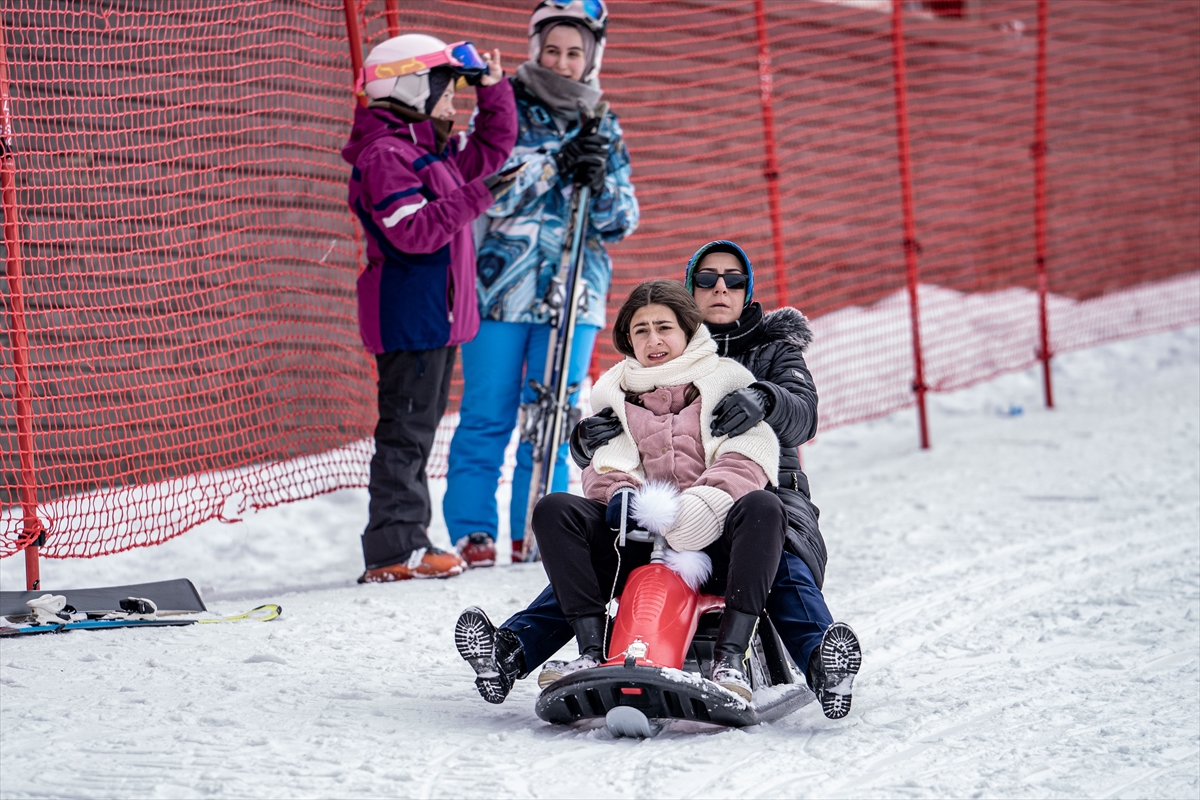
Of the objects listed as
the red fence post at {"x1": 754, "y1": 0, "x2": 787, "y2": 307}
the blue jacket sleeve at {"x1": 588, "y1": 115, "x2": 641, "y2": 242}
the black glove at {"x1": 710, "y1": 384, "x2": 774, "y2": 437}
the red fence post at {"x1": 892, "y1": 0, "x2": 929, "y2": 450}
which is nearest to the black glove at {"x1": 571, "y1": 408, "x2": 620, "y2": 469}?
the black glove at {"x1": 710, "y1": 384, "x2": 774, "y2": 437}

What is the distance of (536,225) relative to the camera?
16.3 ft

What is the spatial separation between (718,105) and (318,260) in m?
3.62

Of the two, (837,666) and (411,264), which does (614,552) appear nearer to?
(837,666)

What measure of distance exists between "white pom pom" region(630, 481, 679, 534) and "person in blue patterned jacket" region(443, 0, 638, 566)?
187 centimetres

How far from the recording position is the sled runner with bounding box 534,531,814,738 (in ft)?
8.93

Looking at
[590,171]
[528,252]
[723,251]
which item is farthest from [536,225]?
[723,251]

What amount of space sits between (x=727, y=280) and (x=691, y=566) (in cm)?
84

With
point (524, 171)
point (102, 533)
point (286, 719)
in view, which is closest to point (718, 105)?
point (524, 171)

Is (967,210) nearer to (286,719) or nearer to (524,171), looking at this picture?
(524,171)

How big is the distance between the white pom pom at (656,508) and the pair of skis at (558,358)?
71.7 inches

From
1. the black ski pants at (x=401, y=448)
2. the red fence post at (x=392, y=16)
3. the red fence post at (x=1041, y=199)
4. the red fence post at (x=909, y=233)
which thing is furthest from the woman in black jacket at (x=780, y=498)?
the red fence post at (x=1041, y=199)

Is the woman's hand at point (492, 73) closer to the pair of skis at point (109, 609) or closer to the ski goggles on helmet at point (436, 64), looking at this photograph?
the ski goggles on helmet at point (436, 64)

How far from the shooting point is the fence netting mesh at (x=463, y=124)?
530 centimetres

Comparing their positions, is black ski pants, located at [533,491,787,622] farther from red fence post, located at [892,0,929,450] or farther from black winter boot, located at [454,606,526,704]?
red fence post, located at [892,0,929,450]
